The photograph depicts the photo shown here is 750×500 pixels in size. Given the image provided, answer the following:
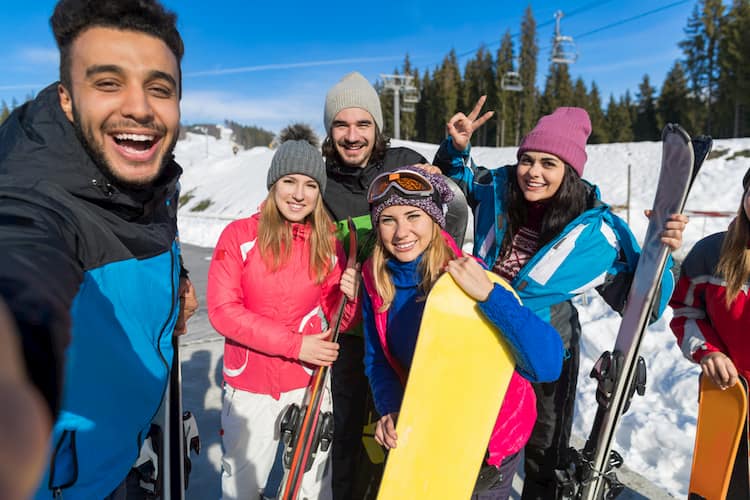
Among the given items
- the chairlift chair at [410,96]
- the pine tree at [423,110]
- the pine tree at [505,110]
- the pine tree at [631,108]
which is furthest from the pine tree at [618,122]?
the chairlift chair at [410,96]

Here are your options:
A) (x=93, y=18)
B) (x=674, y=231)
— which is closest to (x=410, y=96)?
(x=674, y=231)

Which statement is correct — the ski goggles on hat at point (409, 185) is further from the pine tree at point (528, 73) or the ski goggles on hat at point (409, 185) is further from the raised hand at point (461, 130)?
the pine tree at point (528, 73)

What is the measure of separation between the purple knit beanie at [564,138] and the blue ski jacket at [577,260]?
0.66 ft

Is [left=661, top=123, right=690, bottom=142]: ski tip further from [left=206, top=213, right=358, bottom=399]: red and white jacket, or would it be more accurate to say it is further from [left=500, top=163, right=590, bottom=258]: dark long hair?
[left=206, top=213, right=358, bottom=399]: red and white jacket

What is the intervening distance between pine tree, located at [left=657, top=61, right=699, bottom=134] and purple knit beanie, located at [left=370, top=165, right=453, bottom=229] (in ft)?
148

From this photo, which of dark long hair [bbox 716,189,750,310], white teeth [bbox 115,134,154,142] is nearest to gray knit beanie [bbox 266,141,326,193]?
white teeth [bbox 115,134,154,142]

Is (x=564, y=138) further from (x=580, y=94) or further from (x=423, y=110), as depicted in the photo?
(x=423, y=110)

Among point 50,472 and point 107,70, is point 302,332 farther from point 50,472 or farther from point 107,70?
point 107,70

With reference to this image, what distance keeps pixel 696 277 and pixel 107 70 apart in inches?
98.3

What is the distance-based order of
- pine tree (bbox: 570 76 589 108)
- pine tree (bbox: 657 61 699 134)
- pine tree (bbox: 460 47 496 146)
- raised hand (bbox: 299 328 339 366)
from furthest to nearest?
pine tree (bbox: 460 47 496 146), pine tree (bbox: 570 76 589 108), pine tree (bbox: 657 61 699 134), raised hand (bbox: 299 328 339 366)

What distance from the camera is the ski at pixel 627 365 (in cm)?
183

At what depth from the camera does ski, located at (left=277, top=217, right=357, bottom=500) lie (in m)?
1.81

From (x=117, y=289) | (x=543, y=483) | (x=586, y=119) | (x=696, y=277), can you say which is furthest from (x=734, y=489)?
(x=117, y=289)

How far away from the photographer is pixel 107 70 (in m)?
1.02
